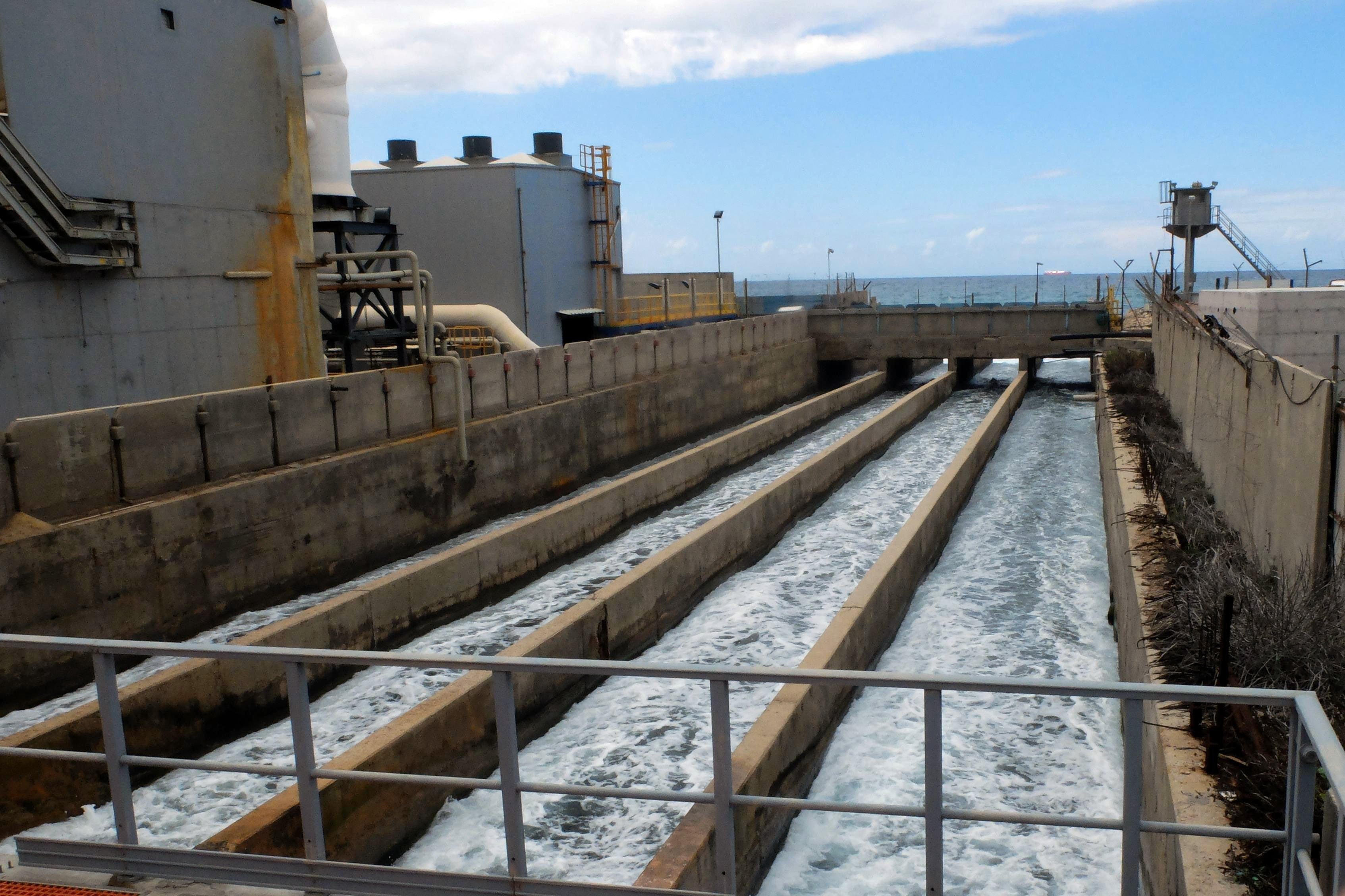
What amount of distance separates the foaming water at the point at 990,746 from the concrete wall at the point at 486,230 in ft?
56.5

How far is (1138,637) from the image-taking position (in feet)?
26.0

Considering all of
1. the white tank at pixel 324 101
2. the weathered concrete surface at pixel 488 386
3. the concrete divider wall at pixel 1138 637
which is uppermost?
the white tank at pixel 324 101

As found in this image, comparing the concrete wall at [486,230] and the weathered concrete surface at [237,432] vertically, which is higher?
the concrete wall at [486,230]

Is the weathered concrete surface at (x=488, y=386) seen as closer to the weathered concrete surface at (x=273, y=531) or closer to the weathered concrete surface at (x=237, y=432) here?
the weathered concrete surface at (x=273, y=531)

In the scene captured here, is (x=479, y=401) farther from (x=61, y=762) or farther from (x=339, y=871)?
(x=339, y=871)

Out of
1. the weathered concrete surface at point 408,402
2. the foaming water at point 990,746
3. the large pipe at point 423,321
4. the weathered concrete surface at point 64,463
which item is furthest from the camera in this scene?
the large pipe at point 423,321

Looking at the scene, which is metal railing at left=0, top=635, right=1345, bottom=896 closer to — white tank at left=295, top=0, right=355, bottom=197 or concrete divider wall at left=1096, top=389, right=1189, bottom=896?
concrete divider wall at left=1096, top=389, right=1189, bottom=896

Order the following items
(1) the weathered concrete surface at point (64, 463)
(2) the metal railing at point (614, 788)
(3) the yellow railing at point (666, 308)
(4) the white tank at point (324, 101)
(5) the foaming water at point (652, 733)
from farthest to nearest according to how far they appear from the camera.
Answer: (3) the yellow railing at point (666, 308) → (4) the white tank at point (324, 101) → (1) the weathered concrete surface at point (64, 463) → (5) the foaming water at point (652, 733) → (2) the metal railing at point (614, 788)

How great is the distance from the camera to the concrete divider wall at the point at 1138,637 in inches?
216

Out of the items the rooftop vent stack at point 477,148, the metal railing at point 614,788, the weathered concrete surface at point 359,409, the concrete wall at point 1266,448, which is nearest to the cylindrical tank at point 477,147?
the rooftop vent stack at point 477,148

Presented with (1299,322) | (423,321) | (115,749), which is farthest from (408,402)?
(1299,322)

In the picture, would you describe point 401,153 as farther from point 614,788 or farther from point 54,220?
point 614,788

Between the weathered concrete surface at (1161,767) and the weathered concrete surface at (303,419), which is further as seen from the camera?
the weathered concrete surface at (303,419)

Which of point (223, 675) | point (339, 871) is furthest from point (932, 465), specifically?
point (339, 871)
